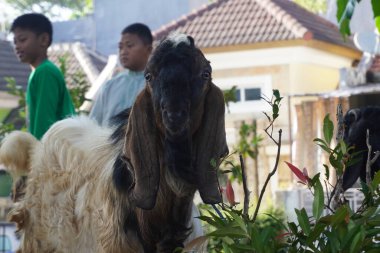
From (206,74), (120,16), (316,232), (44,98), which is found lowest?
(316,232)

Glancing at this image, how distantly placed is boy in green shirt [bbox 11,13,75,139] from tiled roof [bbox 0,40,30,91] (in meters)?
20.2

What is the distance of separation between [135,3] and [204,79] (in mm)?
38364

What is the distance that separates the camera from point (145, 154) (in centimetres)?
443

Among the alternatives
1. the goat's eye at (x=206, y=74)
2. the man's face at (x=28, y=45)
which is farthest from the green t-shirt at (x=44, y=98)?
the goat's eye at (x=206, y=74)

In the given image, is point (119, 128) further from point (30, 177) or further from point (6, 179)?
point (6, 179)

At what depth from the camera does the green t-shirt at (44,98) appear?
6609 mm

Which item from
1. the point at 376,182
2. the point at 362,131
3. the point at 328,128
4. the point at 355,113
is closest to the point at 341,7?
the point at 328,128

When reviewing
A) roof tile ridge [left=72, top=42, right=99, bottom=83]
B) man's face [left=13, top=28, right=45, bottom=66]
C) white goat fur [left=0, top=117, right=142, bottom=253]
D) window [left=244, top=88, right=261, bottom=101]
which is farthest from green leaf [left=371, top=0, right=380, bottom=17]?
roof tile ridge [left=72, top=42, right=99, bottom=83]

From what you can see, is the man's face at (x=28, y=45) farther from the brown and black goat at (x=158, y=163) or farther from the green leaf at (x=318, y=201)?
the green leaf at (x=318, y=201)

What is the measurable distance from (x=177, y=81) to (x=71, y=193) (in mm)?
1540

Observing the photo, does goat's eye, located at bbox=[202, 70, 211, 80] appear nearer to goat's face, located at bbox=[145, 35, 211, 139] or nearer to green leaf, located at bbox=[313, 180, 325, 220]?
goat's face, located at bbox=[145, 35, 211, 139]

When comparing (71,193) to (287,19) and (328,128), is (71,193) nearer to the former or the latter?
(328,128)

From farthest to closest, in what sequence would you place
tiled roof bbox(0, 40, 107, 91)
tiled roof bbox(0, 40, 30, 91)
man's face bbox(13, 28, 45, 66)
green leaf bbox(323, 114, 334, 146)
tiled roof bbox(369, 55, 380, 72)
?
1. tiled roof bbox(0, 40, 107, 91)
2. tiled roof bbox(0, 40, 30, 91)
3. tiled roof bbox(369, 55, 380, 72)
4. man's face bbox(13, 28, 45, 66)
5. green leaf bbox(323, 114, 334, 146)

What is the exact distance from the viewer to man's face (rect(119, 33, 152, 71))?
719 cm
